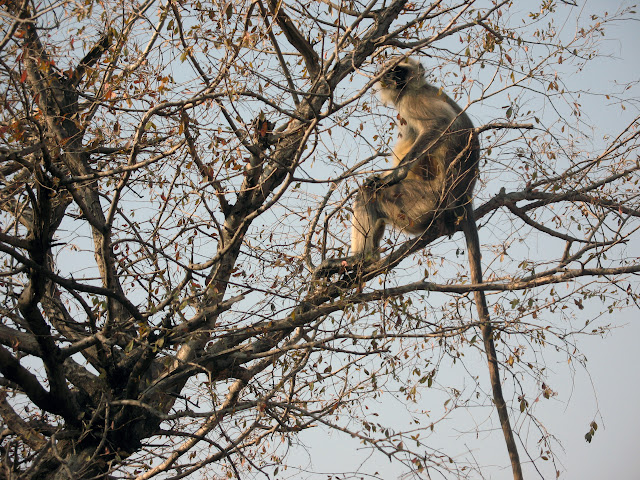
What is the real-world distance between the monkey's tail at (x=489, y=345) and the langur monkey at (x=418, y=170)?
244mm

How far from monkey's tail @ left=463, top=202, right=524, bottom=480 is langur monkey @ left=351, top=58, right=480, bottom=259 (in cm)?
24

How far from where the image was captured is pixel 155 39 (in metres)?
4.59

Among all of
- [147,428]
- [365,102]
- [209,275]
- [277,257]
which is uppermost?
[365,102]

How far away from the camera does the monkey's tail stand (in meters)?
4.63

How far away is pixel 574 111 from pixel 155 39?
2.99 meters

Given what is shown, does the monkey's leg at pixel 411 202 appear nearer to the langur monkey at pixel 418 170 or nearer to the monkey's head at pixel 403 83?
the langur monkey at pixel 418 170

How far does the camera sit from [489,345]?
4883 mm

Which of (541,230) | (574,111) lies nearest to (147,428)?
(541,230)

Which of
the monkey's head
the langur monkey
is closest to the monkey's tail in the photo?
the langur monkey

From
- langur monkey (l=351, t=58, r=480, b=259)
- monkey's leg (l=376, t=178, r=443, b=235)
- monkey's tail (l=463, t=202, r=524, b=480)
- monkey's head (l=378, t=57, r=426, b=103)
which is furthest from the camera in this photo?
monkey's head (l=378, t=57, r=426, b=103)

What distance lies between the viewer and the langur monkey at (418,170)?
209 inches

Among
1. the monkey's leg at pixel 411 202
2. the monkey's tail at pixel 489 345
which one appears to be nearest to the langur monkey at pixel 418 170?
the monkey's leg at pixel 411 202

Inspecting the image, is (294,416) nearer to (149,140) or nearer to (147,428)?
(147,428)

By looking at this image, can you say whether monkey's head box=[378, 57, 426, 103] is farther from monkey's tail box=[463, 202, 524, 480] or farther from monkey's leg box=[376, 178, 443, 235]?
monkey's tail box=[463, 202, 524, 480]
